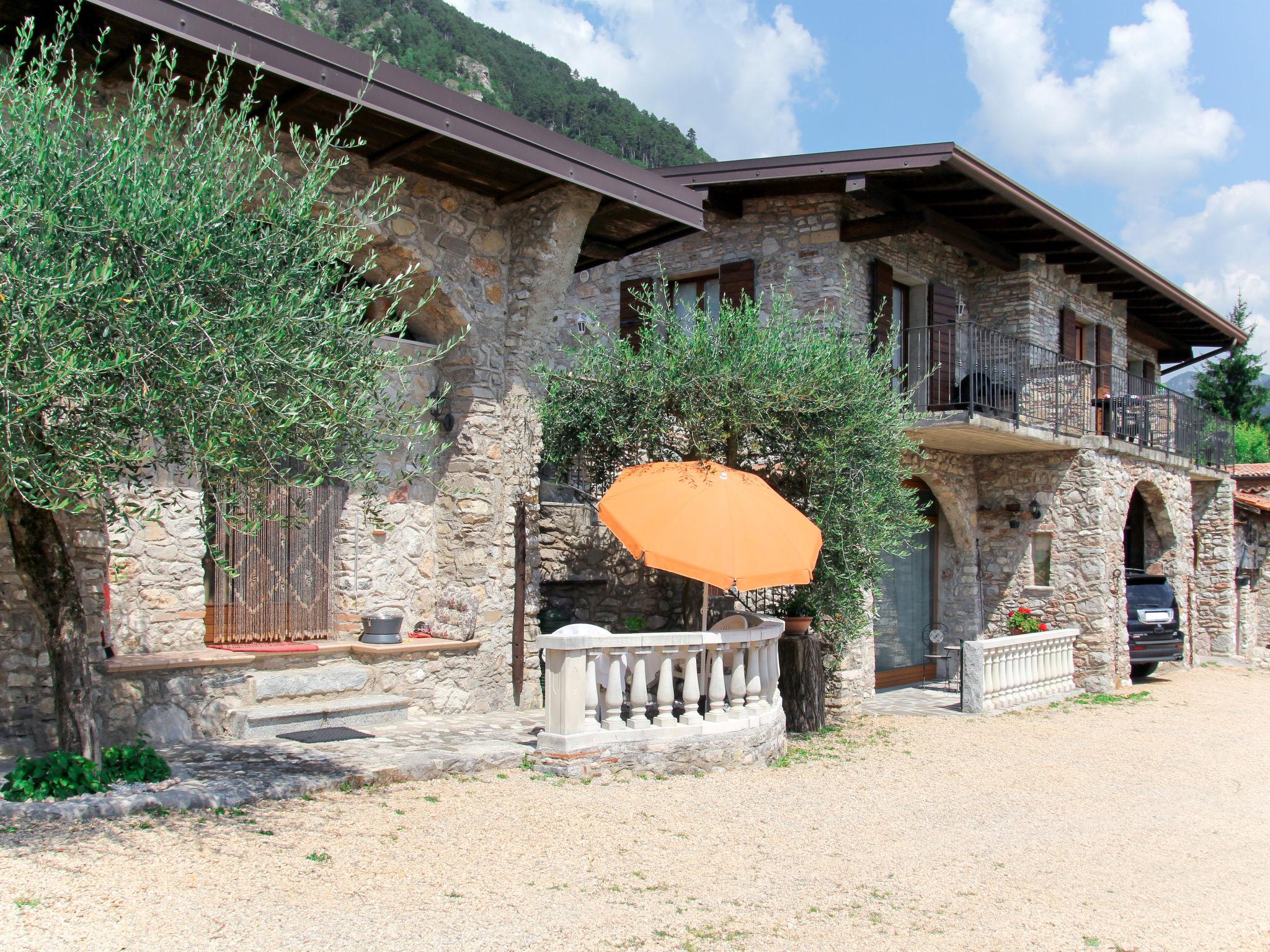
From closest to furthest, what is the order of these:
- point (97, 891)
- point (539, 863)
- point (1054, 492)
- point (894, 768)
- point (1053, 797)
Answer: point (97, 891) → point (539, 863) → point (1053, 797) → point (894, 768) → point (1054, 492)

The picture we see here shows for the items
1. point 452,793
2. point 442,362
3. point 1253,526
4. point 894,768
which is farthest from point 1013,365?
point 1253,526

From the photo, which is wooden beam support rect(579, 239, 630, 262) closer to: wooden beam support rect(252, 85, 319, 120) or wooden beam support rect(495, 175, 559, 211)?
wooden beam support rect(495, 175, 559, 211)

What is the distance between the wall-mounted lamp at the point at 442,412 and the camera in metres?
8.90

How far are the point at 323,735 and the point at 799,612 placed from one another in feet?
14.7

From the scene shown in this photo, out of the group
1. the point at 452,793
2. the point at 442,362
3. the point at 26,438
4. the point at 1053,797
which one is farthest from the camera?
the point at 442,362

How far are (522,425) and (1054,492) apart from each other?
26.6 feet

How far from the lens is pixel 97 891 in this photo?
13.7 ft

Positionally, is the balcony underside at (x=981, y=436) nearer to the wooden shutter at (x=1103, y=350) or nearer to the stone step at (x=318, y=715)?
the wooden shutter at (x=1103, y=350)

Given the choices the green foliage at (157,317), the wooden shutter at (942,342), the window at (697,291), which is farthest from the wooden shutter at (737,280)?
the green foliage at (157,317)

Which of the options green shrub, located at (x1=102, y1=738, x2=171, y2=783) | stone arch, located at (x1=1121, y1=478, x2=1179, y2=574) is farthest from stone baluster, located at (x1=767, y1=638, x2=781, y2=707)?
stone arch, located at (x1=1121, y1=478, x2=1179, y2=574)

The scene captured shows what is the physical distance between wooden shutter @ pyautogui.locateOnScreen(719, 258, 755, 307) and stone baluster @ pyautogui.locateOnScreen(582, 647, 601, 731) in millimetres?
6392

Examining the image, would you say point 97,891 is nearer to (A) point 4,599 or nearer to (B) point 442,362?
(A) point 4,599

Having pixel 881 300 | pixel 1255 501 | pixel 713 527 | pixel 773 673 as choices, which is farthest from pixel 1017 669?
pixel 1255 501

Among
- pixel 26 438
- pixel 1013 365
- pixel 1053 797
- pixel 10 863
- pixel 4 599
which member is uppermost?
pixel 1013 365
